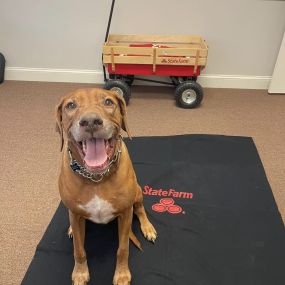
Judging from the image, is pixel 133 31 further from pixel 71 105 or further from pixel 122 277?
pixel 122 277

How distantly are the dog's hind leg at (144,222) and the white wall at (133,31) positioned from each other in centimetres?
223

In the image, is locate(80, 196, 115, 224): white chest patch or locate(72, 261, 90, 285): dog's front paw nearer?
locate(80, 196, 115, 224): white chest patch

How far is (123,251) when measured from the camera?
4.82 ft

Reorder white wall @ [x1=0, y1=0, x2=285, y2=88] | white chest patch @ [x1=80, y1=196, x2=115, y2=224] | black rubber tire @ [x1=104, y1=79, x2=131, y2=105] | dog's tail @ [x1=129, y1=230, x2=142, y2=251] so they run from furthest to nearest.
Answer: white wall @ [x1=0, y1=0, x2=285, y2=88]
black rubber tire @ [x1=104, y1=79, x2=131, y2=105]
dog's tail @ [x1=129, y1=230, x2=142, y2=251]
white chest patch @ [x1=80, y1=196, x2=115, y2=224]

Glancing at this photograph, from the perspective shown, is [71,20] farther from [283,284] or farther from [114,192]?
[283,284]

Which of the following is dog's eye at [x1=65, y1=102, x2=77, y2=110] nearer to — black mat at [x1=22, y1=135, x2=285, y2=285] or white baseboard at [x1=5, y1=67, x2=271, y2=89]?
black mat at [x1=22, y1=135, x2=285, y2=285]

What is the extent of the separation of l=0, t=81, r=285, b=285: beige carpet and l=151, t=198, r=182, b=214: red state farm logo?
25.4 inches

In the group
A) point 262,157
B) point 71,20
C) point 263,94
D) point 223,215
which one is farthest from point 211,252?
point 71,20

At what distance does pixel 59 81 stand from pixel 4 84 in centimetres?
61

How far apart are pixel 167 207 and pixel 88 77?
2.20m

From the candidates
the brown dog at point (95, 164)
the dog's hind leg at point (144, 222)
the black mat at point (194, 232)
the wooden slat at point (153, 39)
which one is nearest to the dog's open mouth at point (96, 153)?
the brown dog at point (95, 164)

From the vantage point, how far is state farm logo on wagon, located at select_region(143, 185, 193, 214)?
1.89m

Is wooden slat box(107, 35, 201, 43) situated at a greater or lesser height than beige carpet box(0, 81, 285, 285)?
greater

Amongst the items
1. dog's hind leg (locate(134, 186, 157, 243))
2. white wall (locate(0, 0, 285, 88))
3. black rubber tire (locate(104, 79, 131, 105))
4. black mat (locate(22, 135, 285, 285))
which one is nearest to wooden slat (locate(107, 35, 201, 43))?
white wall (locate(0, 0, 285, 88))
